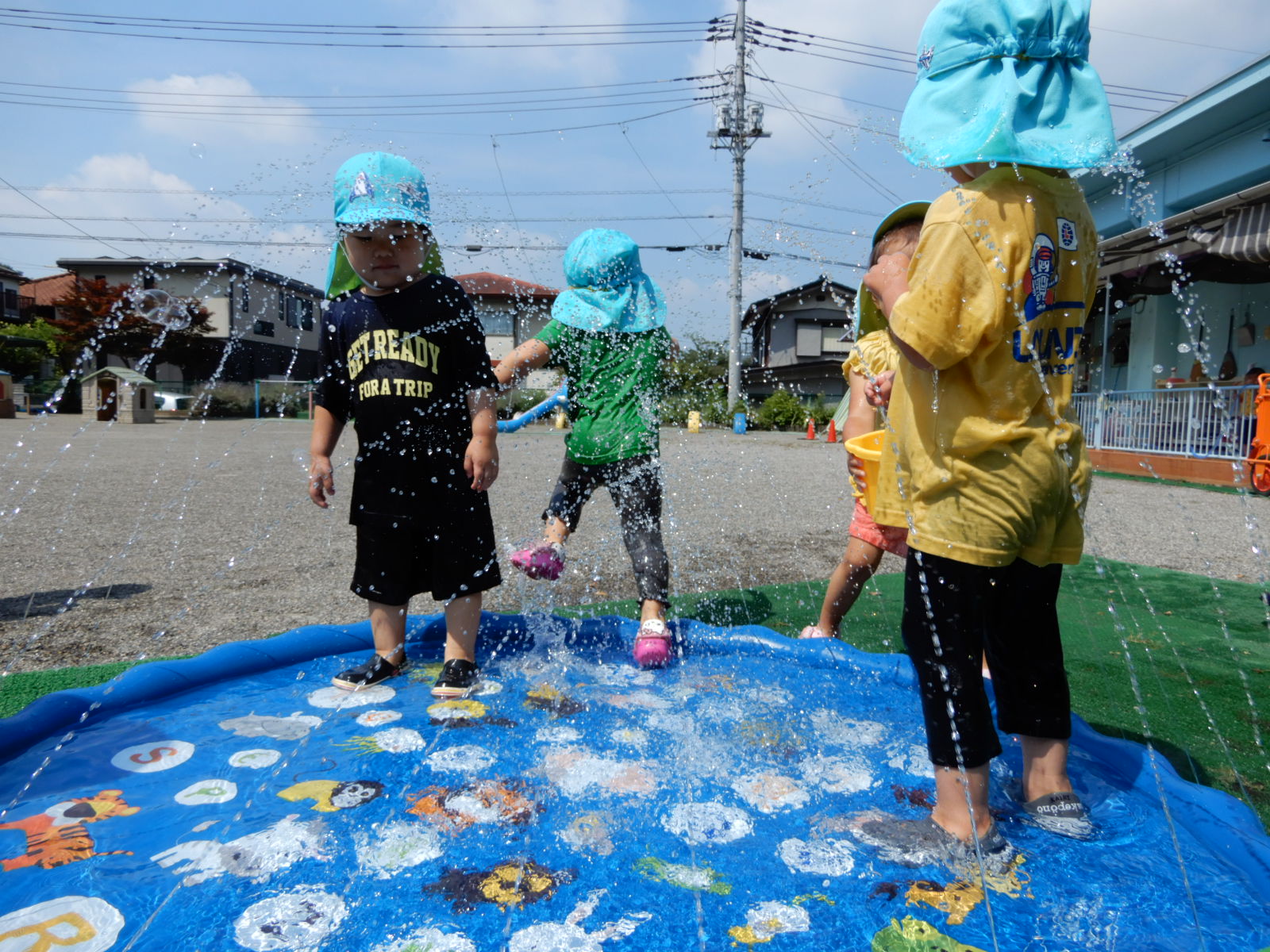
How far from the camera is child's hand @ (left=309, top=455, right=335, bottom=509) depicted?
263 cm

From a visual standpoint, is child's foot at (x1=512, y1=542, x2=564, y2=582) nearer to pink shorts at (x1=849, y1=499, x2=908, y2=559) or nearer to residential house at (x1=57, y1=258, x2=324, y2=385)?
pink shorts at (x1=849, y1=499, x2=908, y2=559)

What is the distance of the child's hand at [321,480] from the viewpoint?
263cm

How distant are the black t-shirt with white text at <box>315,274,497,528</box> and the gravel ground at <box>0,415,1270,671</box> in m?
1.16

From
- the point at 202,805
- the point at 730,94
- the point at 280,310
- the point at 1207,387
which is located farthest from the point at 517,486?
the point at 280,310

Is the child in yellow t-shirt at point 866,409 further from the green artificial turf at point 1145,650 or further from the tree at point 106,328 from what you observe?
the tree at point 106,328

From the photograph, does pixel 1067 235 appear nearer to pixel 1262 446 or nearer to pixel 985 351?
pixel 985 351

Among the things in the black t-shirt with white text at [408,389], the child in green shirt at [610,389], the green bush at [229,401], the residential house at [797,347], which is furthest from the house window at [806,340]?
the black t-shirt with white text at [408,389]

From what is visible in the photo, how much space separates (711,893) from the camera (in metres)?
1.53

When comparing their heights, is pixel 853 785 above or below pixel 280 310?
below

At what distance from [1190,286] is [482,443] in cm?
1222

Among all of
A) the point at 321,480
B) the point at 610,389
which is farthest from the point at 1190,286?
Result: the point at 321,480

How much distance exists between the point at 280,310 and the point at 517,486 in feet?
107

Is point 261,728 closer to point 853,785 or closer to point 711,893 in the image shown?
point 711,893

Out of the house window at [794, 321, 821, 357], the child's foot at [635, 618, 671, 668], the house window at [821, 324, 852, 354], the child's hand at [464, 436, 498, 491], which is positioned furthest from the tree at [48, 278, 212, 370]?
the child's foot at [635, 618, 671, 668]
